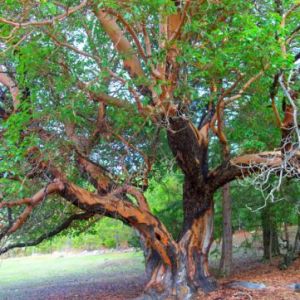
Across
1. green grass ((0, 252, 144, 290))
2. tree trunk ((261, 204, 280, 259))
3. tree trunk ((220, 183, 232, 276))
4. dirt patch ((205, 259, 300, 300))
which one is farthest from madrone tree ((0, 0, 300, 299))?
green grass ((0, 252, 144, 290))

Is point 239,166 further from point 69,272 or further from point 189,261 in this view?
point 69,272

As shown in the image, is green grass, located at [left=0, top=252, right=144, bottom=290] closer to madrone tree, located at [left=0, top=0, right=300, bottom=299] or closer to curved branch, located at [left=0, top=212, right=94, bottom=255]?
curved branch, located at [left=0, top=212, right=94, bottom=255]

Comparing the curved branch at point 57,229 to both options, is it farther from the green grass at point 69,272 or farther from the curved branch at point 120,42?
the green grass at point 69,272

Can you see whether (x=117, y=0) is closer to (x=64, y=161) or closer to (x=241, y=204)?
(x=64, y=161)

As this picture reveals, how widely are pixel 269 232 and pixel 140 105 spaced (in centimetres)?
819

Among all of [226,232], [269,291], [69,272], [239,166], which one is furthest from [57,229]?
[69,272]

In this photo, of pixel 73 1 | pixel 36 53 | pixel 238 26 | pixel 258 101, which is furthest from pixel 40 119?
pixel 258 101

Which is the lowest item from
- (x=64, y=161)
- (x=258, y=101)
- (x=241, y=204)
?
(x=241, y=204)

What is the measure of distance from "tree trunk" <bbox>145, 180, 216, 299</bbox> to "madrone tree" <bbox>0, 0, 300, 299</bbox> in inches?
0.9

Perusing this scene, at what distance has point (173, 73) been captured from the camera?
745cm

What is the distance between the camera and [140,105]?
7477mm

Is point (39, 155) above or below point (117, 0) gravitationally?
below

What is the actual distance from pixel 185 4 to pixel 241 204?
8395 millimetres

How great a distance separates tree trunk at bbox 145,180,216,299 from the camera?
8.91m
